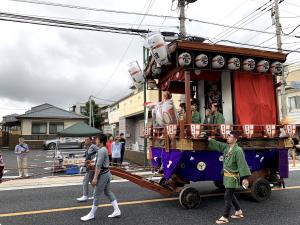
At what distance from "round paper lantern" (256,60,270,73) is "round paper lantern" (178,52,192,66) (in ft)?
7.06

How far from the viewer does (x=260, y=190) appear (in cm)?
729

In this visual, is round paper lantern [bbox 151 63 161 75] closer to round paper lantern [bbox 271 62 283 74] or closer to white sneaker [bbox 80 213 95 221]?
round paper lantern [bbox 271 62 283 74]

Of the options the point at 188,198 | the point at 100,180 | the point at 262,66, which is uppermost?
the point at 262,66

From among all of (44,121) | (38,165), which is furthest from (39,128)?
(38,165)

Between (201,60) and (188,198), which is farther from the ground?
(201,60)

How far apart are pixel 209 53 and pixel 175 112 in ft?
5.75

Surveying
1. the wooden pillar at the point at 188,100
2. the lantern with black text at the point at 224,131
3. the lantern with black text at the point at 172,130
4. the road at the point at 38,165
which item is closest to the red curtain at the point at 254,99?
the lantern with black text at the point at 224,131

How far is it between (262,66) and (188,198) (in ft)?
13.4

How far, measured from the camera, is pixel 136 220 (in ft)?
19.4

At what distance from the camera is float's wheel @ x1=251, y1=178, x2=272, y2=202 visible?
722 cm

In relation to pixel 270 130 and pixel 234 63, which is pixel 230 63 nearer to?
pixel 234 63

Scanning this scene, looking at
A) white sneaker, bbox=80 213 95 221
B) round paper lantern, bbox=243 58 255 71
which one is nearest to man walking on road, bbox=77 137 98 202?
white sneaker, bbox=80 213 95 221

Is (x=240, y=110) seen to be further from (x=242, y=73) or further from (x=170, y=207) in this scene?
(x=170, y=207)

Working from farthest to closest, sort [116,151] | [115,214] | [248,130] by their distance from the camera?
[116,151] < [248,130] < [115,214]
